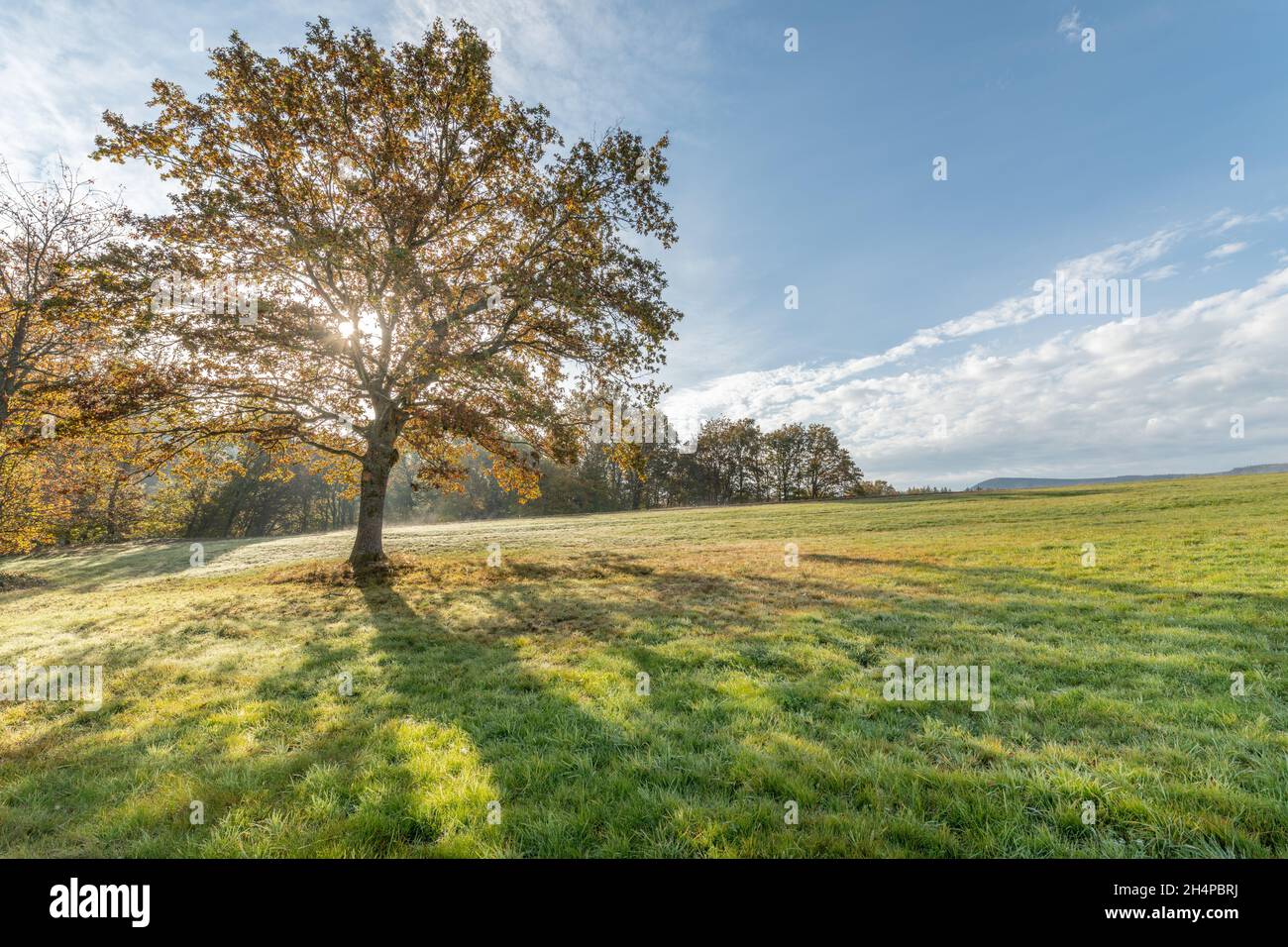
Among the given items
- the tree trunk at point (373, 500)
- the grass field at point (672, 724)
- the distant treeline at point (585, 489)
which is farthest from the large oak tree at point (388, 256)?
the distant treeline at point (585, 489)

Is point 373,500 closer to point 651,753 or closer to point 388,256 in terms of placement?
point 388,256

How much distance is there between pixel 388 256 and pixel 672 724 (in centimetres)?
1334

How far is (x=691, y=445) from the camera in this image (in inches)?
3521

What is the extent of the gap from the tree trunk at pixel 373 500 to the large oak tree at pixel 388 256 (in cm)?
7

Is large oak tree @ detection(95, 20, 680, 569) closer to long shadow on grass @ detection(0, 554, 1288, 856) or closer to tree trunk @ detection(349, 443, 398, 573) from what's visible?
tree trunk @ detection(349, 443, 398, 573)

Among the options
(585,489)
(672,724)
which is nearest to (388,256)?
(672,724)

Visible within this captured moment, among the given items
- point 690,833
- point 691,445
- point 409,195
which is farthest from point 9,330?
point 691,445

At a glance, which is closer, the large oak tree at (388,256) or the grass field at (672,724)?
the grass field at (672,724)

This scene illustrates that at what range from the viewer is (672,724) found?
4.98m

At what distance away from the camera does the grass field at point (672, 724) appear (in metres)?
3.32

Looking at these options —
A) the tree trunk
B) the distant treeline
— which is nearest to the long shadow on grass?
the tree trunk

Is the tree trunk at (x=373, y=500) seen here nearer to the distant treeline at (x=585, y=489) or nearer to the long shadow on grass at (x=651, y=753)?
the long shadow on grass at (x=651, y=753)

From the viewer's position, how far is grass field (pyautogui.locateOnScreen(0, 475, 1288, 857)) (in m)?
3.32

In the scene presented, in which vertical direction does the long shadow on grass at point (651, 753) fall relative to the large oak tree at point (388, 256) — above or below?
below
